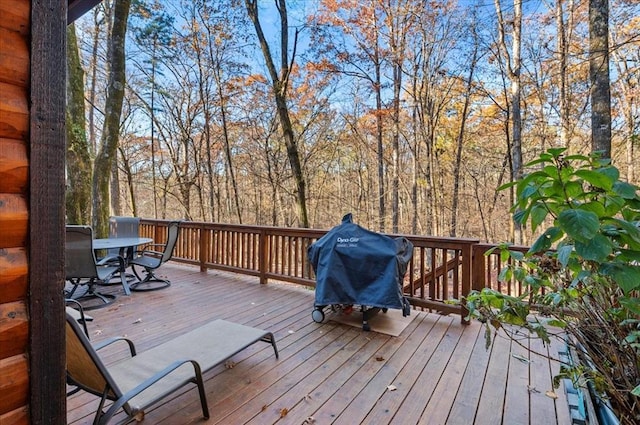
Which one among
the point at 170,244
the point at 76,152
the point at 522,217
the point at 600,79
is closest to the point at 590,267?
the point at 522,217

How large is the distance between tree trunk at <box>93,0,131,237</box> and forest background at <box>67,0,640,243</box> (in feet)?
6.97

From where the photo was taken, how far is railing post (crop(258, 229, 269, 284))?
525 centimetres

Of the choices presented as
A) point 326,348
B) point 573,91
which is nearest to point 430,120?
point 573,91

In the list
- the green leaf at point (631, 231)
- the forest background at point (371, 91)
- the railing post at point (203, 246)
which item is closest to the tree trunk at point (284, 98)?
the forest background at point (371, 91)

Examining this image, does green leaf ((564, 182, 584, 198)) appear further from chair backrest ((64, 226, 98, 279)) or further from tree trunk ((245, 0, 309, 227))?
tree trunk ((245, 0, 309, 227))

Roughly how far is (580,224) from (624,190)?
29 cm

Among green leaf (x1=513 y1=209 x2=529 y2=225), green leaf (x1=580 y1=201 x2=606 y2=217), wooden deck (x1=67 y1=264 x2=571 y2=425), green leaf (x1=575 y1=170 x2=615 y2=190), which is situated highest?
green leaf (x1=575 y1=170 x2=615 y2=190)

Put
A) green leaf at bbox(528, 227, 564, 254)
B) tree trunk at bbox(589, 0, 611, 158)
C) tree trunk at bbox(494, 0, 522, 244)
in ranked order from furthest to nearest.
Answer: tree trunk at bbox(494, 0, 522, 244) → tree trunk at bbox(589, 0, 611, 158) → green leaf at bbox(528, 227, 564, 254)

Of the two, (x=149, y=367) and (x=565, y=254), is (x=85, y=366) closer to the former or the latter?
(x=149, y=367)

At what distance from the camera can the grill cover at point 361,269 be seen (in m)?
3.33

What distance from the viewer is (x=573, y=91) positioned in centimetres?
941

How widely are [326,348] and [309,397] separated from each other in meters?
0.78

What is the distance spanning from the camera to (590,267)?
1.28 metres

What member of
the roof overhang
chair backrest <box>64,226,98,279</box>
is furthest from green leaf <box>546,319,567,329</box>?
chair backrest <box>64,226,98,279</box>
